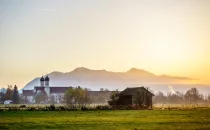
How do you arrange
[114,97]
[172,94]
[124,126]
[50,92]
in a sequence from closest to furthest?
[124,126] < [114,97] < [172,94] < [50,92]

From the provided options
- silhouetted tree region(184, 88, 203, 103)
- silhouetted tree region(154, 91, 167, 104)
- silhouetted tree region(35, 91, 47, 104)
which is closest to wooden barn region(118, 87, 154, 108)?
silhouetted tree region(184, 88, 203, 103)

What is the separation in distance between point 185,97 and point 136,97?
36120 millimetres

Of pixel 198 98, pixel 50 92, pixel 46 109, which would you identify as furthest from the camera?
pixel 50 92

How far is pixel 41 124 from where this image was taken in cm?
1812

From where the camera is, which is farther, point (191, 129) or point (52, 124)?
point (52, 124)

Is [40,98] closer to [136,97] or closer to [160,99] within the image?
[160,99]

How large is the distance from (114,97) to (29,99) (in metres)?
58.4

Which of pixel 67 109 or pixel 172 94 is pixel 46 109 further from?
pixel 172 94

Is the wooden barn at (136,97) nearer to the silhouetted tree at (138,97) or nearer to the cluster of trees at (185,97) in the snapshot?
the silhouetted tree at (138,97)

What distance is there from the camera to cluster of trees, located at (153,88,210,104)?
2793 inches

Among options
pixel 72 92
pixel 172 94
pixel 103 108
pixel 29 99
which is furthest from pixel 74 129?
pixel 29 99

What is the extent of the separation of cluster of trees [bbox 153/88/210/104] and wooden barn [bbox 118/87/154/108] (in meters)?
29.3

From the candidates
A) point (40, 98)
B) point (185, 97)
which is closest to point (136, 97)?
point (185, 97)

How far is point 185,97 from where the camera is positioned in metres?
74.4
